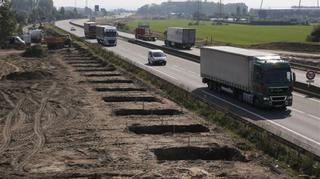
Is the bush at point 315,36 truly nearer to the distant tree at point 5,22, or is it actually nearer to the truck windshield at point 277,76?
the distant tree at point 5,22

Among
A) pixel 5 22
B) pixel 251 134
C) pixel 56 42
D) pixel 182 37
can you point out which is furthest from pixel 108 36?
pixel 251 134

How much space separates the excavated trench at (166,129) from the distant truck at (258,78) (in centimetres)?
637

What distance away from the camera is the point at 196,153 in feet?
69.2

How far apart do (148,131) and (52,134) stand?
4.40m

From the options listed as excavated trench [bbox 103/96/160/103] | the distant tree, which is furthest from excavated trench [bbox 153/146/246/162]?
the distant tree

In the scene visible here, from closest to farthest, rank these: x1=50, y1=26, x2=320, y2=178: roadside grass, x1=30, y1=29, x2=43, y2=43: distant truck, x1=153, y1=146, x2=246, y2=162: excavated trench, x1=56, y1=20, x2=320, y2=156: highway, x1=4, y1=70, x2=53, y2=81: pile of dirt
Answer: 1. x1=50, y1=26, x2=320, y2=178: roadside grass
2. x1=153, y1=146, x2=246, y2=162: excavated trench
3. x1=56, y1=20, x2=320, y2=156: highway
4. x1=4, y1=70, x2=53, y2=81: pile of dirt
5. x1=30, y1=29, x2=43, y2=43: distant truck

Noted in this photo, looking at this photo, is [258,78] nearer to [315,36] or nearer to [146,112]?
[146,112]

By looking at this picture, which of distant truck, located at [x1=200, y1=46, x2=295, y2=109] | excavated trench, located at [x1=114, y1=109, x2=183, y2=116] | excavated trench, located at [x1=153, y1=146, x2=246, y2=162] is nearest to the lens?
excavated trench, located at [x1=153, y1=146, x2=246, y2=162]

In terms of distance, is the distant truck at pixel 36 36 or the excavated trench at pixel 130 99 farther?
the distant truck at pixel 36 36

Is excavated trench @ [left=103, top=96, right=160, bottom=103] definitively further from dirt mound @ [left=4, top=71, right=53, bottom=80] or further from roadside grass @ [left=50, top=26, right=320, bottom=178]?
dirt mound @ [left=4, top=71, right=53, bottom=80]

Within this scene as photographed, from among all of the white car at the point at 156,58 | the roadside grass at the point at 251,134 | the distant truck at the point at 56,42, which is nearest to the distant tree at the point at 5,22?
the distant truck at the point at 56,42

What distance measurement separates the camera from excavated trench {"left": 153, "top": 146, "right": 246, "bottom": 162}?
68.2 ft

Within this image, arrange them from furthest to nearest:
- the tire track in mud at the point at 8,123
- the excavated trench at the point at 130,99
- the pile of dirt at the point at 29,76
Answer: the pile of dirt at the point at 29,76, the excavated trench at the point at 130,99, the tire track in mud at the point at 8,123

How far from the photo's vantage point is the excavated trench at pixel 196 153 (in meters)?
20.8
